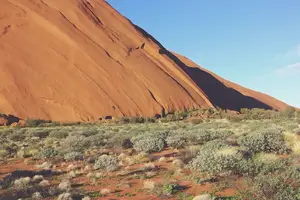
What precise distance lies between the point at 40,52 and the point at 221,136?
30.6 metres

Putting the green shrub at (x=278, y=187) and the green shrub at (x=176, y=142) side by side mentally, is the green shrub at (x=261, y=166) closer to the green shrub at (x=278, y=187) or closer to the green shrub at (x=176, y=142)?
the green shrub at (x=278, y=187)

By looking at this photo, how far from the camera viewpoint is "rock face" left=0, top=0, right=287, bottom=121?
125 feet

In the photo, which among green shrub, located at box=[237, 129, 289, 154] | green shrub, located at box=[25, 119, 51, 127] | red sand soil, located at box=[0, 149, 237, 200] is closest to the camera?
red sand soil, located at box=[0, 149, 237, 200]

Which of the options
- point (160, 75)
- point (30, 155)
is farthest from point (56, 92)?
point (30, 155)

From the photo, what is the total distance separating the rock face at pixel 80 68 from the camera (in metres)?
38.0

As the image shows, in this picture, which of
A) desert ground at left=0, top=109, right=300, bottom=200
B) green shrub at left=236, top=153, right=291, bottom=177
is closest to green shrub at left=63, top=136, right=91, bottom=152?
desert ground at left=0, top=109, right=300, bottom=200

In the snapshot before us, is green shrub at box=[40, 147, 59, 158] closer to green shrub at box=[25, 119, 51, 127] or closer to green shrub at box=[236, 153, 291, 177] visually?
green shrub at box=[236, 153, 291, 177]

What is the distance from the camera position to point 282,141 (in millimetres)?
11891

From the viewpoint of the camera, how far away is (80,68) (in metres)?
42.0

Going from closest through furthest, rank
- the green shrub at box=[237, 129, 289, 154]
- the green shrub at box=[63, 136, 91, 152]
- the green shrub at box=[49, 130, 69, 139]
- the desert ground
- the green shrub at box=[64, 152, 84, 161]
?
the desert ground, the green shrub at box=[237, 129, 289, 154], the green shrub at box=[64, 152, 84, 161], the green shrub at box=[63, 136, 91, 152], the green shrub at box=[49, 130, 69, 139]

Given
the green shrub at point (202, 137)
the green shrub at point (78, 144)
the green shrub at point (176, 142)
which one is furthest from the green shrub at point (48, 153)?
the green shrub at point (202, 137)

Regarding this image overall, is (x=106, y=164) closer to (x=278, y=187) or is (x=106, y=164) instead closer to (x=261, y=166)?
(x=261, y=166)

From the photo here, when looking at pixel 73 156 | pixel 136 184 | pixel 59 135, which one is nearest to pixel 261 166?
pixel 136 184

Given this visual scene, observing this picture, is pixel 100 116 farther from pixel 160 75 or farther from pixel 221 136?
pixel 221 136
